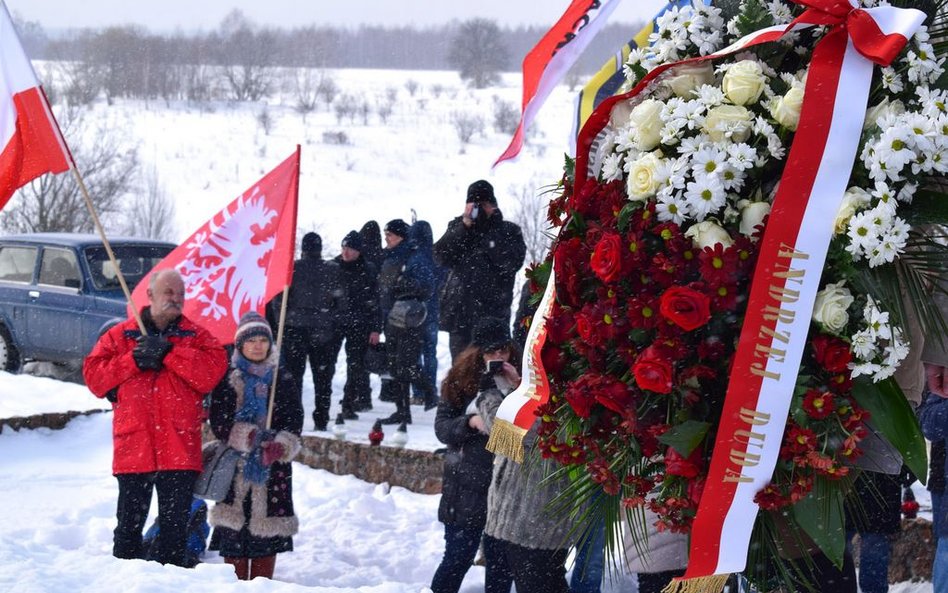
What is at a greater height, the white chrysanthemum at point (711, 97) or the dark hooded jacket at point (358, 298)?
the white chrysanthemum at point (711, 97)

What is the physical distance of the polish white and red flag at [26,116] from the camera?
19.8 ft

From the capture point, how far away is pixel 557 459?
2.79 m

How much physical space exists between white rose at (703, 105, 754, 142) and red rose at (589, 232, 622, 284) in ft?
1.05

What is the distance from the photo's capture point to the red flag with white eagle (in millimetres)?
7020

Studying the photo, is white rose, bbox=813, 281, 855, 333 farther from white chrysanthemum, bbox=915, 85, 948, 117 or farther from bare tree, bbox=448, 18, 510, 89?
bare tree, bbox=448, 18, 510, 89

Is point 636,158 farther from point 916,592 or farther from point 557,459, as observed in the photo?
point 916,592

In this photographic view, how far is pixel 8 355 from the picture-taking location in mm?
12500

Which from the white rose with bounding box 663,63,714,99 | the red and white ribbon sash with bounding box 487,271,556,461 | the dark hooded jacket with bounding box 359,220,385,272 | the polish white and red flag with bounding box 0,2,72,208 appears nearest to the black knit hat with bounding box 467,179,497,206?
the polish white and red flag with bounding box 0,2,72,208

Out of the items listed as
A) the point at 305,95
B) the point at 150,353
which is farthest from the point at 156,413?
the point at 305,95

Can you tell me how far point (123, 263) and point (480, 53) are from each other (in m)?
49.6

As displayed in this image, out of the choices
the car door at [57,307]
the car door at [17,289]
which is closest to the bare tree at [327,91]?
the car door at [17,289]

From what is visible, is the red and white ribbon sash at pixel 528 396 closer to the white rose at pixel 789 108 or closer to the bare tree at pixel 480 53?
the white rose at pixel 789 108

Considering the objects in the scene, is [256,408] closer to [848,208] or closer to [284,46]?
[848,208]

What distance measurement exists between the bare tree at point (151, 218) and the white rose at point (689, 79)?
2702 cm
